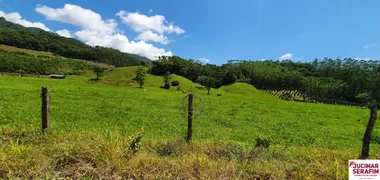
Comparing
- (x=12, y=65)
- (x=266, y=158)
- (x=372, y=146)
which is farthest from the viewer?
(x=12, y=65)

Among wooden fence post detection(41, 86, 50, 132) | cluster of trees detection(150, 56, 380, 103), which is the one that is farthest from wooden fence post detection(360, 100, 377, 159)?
cluster of trees detection(150, 56, 380, 103)

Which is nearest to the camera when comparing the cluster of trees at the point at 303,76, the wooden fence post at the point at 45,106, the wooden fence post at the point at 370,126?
the wooden fence post at the point at 370,126

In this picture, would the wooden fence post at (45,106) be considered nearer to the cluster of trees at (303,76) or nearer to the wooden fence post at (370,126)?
the wooden fence post at (370,126)

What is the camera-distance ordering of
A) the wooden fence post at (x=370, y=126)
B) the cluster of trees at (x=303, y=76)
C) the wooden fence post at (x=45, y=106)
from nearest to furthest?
the wooden fence post at (x=370, y=126)
the wooden fence post at (x=45, y=106)
the cluster of trees at (x=303, y=76)

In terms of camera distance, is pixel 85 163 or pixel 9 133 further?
pixel 9 133

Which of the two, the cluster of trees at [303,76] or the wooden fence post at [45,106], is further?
the cluster of trees at [303,76]

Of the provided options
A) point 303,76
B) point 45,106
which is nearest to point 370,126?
point 45,106

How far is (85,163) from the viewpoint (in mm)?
4395

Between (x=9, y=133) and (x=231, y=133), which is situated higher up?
(x=9, y=133)

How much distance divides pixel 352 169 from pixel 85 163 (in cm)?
470

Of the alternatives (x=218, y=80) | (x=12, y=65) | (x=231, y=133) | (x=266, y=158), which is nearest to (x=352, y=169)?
(x=266, y=158)

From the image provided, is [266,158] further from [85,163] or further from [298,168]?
[85,163]

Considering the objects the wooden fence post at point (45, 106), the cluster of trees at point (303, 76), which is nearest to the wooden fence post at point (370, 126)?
the wooden fence post at point (45, 106)

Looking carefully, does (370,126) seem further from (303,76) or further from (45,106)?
(303,76)
